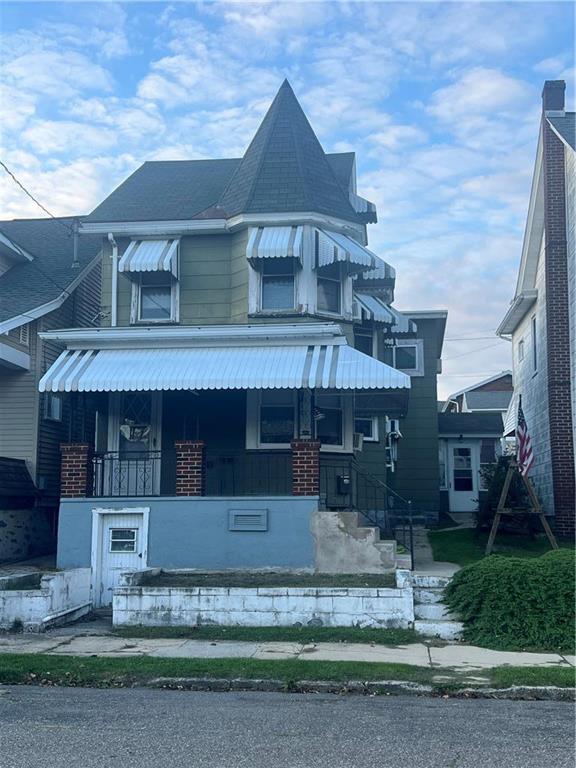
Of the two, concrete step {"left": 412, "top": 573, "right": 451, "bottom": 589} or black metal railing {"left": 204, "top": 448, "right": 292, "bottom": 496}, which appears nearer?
concrete step {"left": 412, "top": 573, "right": 451, "bottom": 589}

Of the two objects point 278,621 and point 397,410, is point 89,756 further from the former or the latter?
point 397,410

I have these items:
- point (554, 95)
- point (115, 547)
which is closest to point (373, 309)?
point (554, 95)

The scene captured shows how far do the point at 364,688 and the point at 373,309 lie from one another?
1170 centimetres

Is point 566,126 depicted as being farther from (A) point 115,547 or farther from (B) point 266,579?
(A) point 115,547

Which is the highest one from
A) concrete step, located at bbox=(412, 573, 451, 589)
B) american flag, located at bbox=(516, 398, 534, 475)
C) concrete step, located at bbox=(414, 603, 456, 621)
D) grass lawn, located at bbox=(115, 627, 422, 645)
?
american flag, located at bbox=(516, 398, 534, 475)

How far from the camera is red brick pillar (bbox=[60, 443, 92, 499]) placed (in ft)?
46.5

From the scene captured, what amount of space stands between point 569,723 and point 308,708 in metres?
2.25

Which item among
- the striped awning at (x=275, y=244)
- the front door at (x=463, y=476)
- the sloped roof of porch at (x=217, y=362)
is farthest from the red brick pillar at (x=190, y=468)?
the front door at (x=463, y=476)

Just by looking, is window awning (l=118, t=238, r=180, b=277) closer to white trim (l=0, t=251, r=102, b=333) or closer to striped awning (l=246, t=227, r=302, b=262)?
striped awning (l=246, t=227, r=302, b=262)

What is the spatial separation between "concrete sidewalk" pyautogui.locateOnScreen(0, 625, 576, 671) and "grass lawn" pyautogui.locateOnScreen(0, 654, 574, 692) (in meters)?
0.45

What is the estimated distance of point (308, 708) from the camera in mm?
7527

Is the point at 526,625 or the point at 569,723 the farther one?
the point at 526,625

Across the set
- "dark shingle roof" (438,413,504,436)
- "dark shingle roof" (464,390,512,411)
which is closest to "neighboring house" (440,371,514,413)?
"dark shingle roof" (464,390,512,411)

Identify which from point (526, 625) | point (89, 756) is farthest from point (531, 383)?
point (89, 756)
